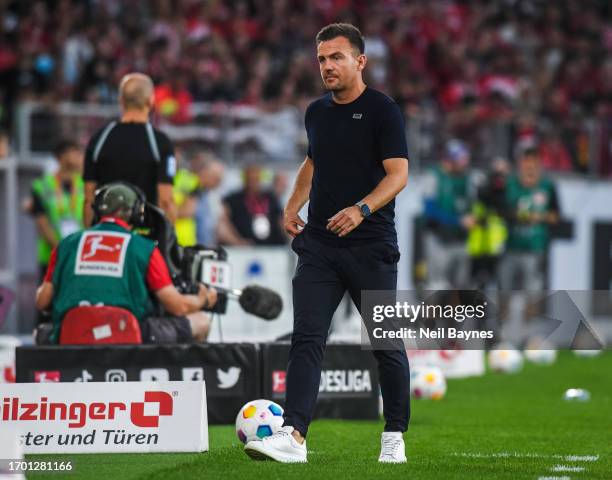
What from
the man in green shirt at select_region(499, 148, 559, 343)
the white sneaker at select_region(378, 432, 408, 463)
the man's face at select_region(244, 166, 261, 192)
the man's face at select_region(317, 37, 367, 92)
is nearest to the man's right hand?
the man's face at select_region(317, 37, 367, 92)

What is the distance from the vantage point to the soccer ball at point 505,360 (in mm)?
14445

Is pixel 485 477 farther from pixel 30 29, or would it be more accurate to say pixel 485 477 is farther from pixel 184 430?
pixel 30 29

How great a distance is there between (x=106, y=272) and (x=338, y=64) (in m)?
2.47

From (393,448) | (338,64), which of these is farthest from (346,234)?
(393,448)

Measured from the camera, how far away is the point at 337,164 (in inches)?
265

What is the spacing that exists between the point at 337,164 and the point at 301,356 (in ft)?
2.99

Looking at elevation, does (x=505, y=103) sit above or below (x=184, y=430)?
above

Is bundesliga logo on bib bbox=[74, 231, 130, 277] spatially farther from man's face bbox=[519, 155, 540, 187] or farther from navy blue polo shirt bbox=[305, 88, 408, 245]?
man's face bbox=[519, 155, 540, 187]

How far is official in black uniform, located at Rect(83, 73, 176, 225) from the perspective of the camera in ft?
32.4

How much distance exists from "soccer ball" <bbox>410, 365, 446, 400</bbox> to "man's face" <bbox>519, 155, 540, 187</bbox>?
214 inches

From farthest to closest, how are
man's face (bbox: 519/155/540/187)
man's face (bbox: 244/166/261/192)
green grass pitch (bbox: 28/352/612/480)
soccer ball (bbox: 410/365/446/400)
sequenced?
man's face (bbox: 519/155/540/187), man's face (bbox: 244/166/261/192), soccer ball (bbox: 410/365/446/400), green grass pitch (bbox: 28/352/612/480)

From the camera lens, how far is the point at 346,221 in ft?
21.1

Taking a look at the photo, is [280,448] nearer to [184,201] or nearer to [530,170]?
[184,201]

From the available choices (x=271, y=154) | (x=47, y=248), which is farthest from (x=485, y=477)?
(x=271, y=154)
